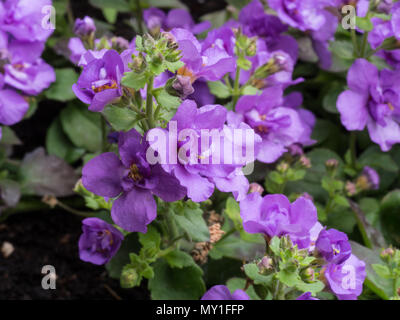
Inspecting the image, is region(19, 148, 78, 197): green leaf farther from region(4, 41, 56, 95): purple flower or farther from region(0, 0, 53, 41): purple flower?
region(0, 0, 53, 41): purple flower

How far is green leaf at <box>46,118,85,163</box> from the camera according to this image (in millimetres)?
1472

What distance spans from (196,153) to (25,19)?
737 mm

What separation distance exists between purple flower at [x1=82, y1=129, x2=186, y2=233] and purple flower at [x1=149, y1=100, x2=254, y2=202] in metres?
0.05

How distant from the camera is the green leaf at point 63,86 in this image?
1433mm

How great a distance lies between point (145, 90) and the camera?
874mm

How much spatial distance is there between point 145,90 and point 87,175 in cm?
17

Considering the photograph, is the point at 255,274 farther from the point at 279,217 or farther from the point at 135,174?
the point at 135,174

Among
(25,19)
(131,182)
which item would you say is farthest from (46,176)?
(131,182)

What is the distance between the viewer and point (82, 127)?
4.81ft

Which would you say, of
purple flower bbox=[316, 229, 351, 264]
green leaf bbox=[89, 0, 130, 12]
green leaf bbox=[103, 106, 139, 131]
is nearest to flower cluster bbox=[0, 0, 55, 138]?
green leaf bbox=[89, 0, 130, 12]


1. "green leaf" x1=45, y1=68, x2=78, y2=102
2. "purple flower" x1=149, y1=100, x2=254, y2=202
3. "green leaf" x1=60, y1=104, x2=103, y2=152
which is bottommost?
"green leaf" x1=60, y1=104, x2=103, y2=152

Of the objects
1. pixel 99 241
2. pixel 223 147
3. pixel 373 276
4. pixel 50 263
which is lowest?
pixel 50 263
